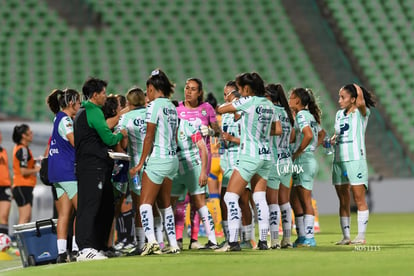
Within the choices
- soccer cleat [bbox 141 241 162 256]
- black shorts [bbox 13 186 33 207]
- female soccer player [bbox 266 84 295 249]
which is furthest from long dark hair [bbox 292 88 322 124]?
black shorts [bbox 13 186 33 207]

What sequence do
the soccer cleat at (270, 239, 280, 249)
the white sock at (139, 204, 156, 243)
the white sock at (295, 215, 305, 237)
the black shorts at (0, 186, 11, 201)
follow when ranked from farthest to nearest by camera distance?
the black shorts at (0, 186, 11, 201), the white sock at (295, 215, 305, 237), the soccer cleat at (270, 239, 280, 249), the white sock at (139, 204, 156, 243)

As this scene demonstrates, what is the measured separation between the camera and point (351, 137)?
35.7 ft

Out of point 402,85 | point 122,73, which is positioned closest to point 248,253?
point 122,73

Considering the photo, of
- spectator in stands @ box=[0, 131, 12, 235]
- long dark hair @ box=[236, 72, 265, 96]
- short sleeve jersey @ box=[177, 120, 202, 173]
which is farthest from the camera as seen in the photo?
spectator in stands @ box=[0, 131, 12, 235]

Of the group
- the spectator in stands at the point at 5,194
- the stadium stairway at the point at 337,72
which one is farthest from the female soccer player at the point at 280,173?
the stadium stairway at the point at 337,72

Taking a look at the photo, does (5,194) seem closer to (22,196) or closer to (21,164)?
(22,196)

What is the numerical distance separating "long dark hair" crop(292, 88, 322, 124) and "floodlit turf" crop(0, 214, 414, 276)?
5.65 ft

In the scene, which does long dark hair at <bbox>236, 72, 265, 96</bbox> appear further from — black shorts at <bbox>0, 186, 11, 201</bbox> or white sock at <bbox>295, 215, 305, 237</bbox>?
black shorts at <bbox>0, 186, 11, 201</bbox>

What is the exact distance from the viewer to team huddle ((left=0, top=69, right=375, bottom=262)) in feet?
31.1

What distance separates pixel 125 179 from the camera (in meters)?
10.4

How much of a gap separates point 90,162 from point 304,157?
293 cm

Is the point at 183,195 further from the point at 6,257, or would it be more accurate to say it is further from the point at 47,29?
the point at 47,29

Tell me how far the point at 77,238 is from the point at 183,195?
6.11 feet

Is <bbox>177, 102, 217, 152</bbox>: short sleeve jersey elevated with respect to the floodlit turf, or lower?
elevated
